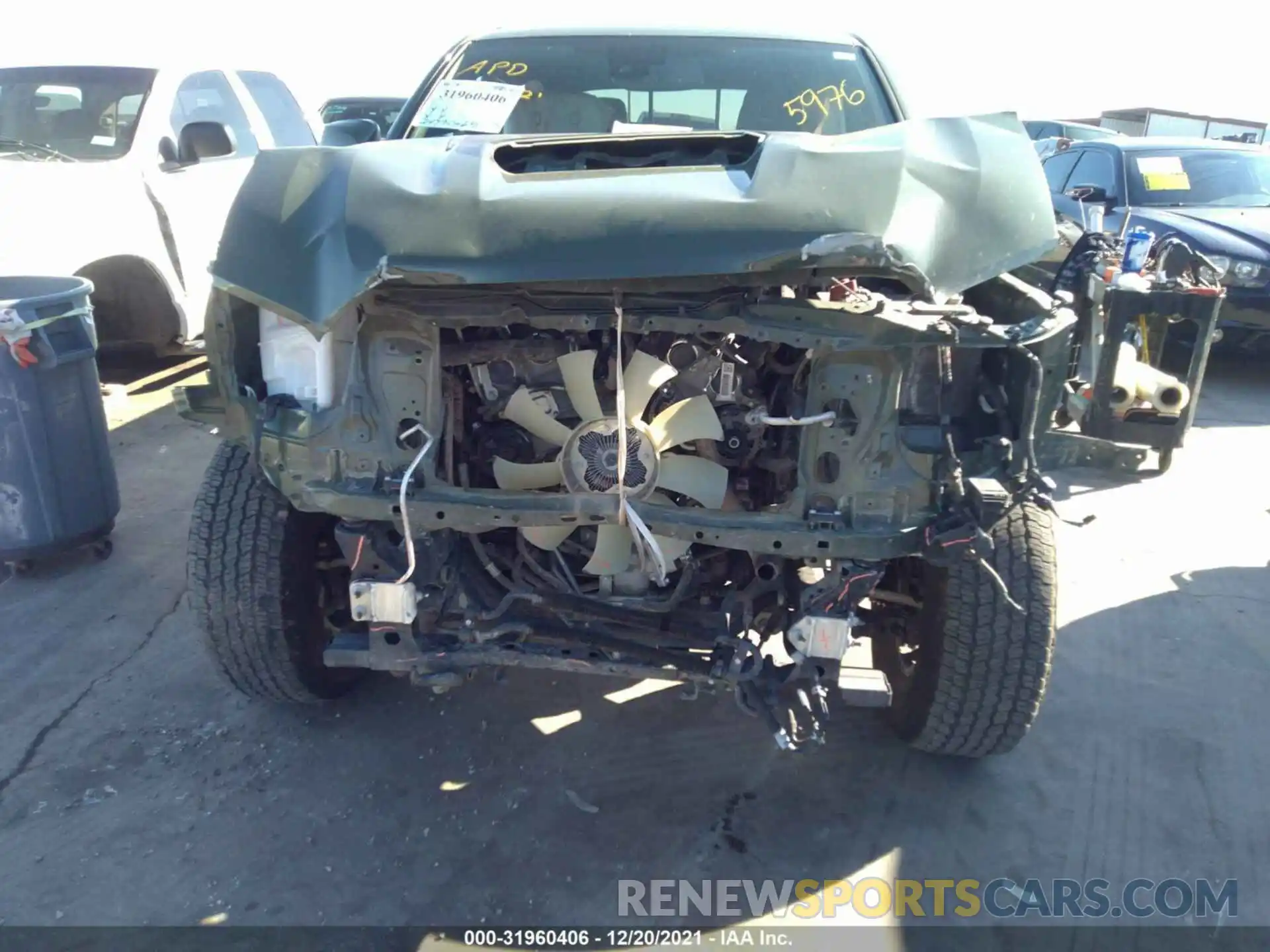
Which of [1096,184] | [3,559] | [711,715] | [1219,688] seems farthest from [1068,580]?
[1096,184]

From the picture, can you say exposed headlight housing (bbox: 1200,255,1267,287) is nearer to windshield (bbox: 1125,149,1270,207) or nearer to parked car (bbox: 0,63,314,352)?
windshield (bbox: 1125,149,1270,207)

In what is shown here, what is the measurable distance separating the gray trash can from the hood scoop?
2071mm

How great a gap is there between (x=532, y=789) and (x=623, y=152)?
1.74 m

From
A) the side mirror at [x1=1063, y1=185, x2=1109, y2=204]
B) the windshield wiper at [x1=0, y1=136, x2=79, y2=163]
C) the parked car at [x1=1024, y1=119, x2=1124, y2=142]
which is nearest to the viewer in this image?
the windshield wiper at [x1=0, y1=136, x2=79, y2=163]

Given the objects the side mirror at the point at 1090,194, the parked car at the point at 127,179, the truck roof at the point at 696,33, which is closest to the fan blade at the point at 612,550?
the truck roof at the point at 696,33

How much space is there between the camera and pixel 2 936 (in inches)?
83.3

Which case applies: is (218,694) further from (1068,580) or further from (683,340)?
(1068,580)

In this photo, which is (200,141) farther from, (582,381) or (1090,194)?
(1090,194)

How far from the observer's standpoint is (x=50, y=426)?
3.53 metres

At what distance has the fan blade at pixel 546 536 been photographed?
2414 millimetres

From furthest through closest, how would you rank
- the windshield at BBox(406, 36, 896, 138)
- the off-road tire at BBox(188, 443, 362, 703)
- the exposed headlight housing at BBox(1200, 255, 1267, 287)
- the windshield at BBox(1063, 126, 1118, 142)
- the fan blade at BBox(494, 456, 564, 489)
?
the windshield at BBox(1063, 126, 1118, 142) < the exposed headlight housing at BBox(1200, 255, 1267, 287) < the windshield at BBox(406, 36, 896, 138) < the off-road tire at BBox(188, 443, 362, 703) < the fan blade at BBox(494, 456, 564, 489)

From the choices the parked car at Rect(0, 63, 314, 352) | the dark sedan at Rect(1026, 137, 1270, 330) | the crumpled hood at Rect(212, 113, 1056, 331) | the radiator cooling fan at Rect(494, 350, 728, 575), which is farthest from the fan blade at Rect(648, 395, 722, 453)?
the dark sedan at Rect(1026, 137, 1270, 330)

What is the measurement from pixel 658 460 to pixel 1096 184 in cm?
689

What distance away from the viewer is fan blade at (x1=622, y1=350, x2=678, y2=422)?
2.27 metres
